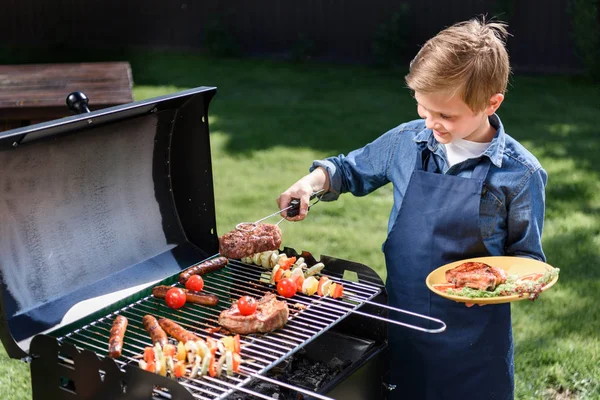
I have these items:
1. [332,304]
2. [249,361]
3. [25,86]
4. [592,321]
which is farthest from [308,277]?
[25,86]

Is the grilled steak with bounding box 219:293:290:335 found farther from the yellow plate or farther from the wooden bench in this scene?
the wooden bench

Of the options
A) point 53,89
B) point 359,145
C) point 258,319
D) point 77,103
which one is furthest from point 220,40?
point 258,319

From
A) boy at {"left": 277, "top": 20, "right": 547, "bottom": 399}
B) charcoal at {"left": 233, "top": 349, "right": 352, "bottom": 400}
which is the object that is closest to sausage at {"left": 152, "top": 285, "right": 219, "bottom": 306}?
charcoal at {"left": 233, "top": 349, "right": 352, "bottom": 400}

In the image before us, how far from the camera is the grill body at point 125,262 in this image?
2.16 meters

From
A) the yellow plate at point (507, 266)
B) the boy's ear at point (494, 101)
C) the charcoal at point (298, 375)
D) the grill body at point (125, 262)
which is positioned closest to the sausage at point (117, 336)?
the grill body at point (125, 262)

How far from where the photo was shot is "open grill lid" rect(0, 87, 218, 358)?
2324 mm

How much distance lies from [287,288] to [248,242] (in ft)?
0.81

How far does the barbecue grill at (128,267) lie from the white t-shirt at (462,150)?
48cm

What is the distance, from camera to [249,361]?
7.25 ft

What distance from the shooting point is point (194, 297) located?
8.48 ft

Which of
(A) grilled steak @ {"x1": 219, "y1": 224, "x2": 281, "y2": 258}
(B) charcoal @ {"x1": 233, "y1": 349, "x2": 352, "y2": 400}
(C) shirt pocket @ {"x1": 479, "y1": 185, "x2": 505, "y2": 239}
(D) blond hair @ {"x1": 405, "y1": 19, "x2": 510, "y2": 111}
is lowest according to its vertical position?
(B) charcoal @ {"x1": 233, "y1": 349, "x2": 352, "y2": 400}

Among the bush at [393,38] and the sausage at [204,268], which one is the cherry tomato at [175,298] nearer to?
the sausage at [204,268]

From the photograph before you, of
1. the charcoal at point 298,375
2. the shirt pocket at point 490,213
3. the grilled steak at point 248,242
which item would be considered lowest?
the charcoal at point 298,375

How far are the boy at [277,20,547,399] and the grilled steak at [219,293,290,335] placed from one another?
0.44m
